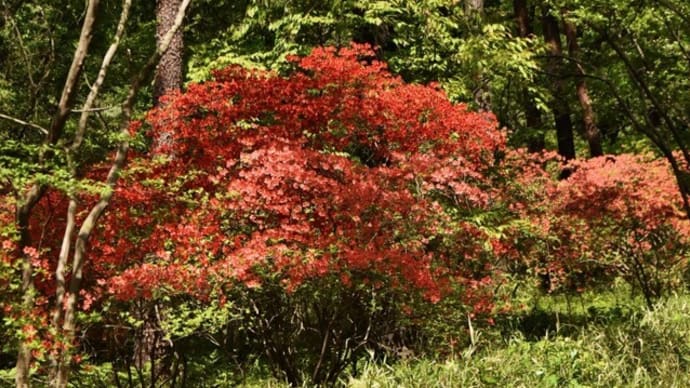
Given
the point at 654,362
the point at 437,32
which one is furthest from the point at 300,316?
the point at 437,32

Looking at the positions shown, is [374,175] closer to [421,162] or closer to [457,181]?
[421,162]

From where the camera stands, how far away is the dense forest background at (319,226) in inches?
249

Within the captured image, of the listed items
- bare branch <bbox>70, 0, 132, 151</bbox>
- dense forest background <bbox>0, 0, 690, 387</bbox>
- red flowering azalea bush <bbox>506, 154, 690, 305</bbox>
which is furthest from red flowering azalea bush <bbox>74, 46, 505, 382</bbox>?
red flowering azalea bush <bbox>506, 154, 690, 305</bbox>

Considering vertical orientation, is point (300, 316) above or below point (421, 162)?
below

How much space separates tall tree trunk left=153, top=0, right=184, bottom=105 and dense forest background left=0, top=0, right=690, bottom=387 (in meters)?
0.04

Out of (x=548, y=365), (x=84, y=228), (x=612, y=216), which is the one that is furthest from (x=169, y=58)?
(x=612, y=216)

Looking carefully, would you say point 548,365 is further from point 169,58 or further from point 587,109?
point 587,109

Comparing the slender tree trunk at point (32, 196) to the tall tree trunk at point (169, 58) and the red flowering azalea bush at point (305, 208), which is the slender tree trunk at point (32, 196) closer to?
the red flowering azalea bush at point (305, 208)

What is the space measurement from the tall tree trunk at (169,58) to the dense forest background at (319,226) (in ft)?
0.12

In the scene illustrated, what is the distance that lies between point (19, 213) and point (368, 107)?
3.85 m

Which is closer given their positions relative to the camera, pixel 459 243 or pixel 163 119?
pixel 163 119

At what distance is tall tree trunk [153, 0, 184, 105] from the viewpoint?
10.2 metres

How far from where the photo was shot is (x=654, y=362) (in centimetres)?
698

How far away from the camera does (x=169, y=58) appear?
34.0 feet
